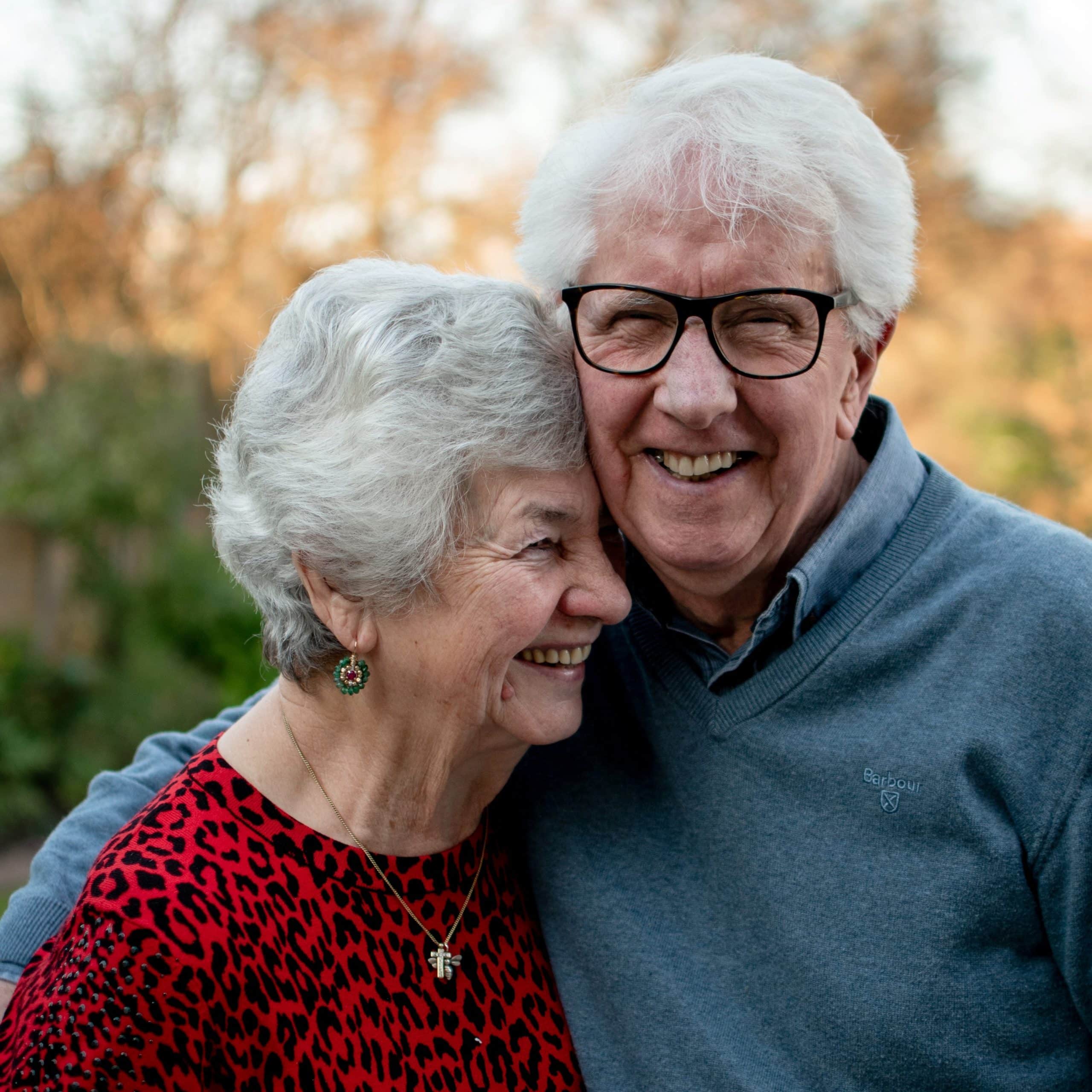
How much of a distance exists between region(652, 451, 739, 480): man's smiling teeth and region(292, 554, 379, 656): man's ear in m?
0.57

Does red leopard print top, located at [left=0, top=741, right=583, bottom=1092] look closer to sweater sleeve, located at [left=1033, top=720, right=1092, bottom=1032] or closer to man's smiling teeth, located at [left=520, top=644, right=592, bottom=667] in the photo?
Answer: man's smiling teeth, located at [left=520, top=644, right=592, bottom=667]

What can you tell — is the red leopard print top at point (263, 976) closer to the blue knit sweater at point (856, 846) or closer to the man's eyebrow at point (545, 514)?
the blue knit sweater at point (856, 846)

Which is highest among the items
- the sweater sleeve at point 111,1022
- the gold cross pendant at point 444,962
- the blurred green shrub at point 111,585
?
the sweater sleeve at point 111,1022

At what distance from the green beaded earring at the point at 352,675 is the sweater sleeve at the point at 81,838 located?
406mm

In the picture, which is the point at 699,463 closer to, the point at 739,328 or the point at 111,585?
the point at 739,328

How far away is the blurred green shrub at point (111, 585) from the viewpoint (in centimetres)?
630

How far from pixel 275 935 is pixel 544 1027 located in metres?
0.56

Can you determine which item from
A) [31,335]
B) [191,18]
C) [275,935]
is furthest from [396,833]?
[191,18]

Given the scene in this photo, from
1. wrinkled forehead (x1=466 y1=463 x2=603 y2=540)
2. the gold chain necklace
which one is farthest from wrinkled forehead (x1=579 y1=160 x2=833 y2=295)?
the gold chain necklace

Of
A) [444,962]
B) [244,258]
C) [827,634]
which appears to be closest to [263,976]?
[444,962]

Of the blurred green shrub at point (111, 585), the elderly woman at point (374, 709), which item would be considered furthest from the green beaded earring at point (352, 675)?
the blurred green shrub at point (111, 585)

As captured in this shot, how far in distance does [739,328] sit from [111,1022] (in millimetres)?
1389

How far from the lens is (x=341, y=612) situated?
6.12ft

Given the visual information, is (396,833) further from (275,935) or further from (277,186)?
(277,186)
